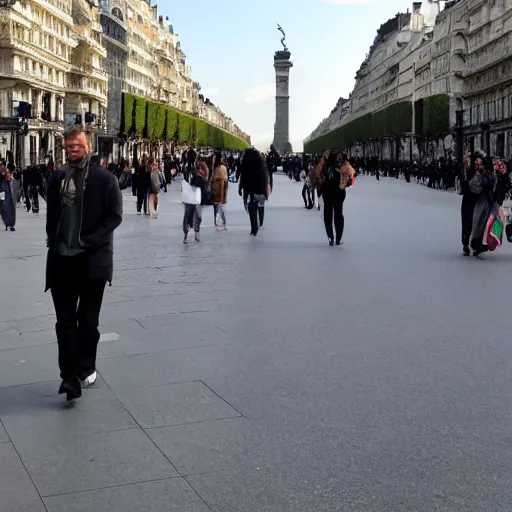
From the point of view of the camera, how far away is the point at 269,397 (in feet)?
21.9

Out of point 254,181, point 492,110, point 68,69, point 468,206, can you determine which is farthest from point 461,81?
point 468,206

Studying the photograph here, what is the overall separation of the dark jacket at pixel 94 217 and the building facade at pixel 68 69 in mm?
51077

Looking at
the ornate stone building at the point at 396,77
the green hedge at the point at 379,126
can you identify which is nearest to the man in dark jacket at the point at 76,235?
the ornate stone building at the point at 396,77

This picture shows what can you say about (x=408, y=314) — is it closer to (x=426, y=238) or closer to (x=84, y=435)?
(x=84, y=435)

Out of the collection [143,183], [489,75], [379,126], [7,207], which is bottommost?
[7,207]

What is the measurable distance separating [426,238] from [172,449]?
1448cm

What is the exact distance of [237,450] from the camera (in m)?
5.48

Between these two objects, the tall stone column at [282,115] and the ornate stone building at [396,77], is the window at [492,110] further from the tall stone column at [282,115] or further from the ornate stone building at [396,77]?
the tall stone column at [282,115]

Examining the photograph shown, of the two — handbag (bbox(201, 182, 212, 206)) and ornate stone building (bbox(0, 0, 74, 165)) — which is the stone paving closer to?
handbag (bbox(201, 182, 212, 206))

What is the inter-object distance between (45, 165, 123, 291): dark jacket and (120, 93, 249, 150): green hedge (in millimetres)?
65196

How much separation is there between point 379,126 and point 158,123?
892 inches

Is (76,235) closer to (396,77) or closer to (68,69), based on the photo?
(68,69)

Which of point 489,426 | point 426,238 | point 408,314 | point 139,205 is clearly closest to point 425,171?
point 139,205

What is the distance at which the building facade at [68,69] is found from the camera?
73.8 m
